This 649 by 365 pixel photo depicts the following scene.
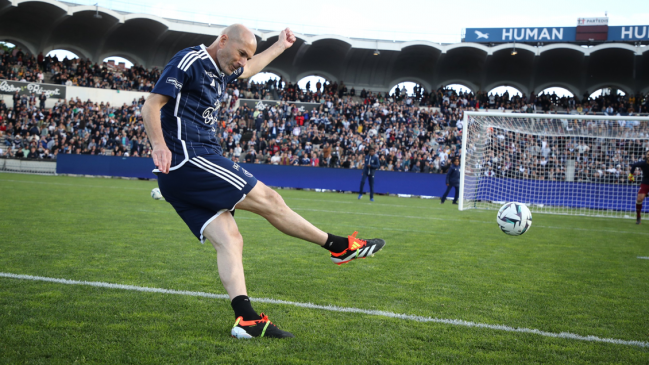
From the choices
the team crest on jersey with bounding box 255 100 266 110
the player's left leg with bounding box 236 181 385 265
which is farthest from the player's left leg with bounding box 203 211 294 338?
the team crest on jersey with bounding box 255 100 266 110

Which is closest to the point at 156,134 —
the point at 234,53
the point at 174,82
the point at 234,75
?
the point at 174,82

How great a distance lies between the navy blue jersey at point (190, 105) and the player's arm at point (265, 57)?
0.57 meters

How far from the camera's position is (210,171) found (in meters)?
2.92

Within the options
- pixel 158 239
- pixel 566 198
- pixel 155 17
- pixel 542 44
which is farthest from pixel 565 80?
pixel 158 239

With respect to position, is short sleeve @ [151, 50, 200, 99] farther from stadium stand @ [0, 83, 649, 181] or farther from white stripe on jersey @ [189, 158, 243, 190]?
stadium stand @ [0, 83, 649, 181]

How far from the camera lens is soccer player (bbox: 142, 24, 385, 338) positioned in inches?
112

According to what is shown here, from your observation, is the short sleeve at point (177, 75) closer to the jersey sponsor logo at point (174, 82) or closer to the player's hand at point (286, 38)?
the jersey sponsor logo at point (174, 82)

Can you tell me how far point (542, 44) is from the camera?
36.0 metres

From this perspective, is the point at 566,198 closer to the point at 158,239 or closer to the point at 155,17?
the point at 158,239

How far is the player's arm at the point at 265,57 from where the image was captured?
3732mm

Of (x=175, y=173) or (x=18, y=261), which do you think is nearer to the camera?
(x=175, y=173)

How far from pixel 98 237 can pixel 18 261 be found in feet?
5.84

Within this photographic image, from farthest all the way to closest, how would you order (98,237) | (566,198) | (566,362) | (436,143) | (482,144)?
(436,143)
(566,198)
(482,144)
(98,237)
(566,362)

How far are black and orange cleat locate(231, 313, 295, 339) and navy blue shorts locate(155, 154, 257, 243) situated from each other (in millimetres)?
626
